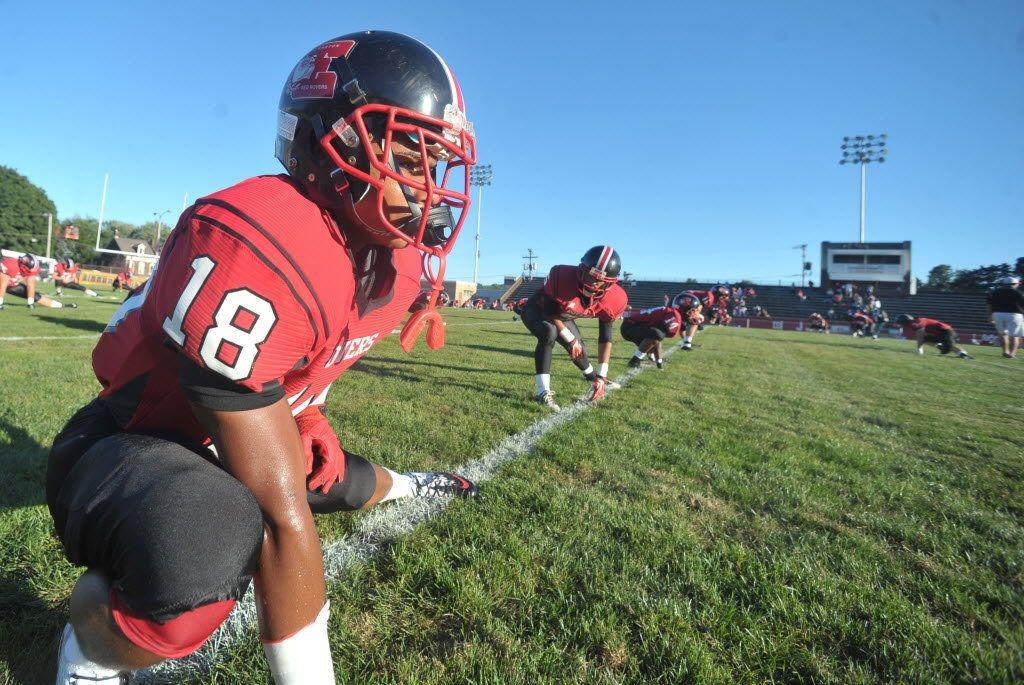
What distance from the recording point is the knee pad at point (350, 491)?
83.5 inches

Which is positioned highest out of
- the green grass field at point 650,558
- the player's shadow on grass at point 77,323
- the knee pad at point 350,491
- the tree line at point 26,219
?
the tree line at point 26,219

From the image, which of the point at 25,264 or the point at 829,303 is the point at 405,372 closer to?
the point at 25,264

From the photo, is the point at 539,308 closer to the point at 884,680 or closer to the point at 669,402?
the point at 669,402

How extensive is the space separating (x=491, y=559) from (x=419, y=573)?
0.99 ft

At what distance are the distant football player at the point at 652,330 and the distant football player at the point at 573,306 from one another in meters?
2.87

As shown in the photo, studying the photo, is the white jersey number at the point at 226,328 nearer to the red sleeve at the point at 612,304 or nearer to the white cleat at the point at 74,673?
the white cleat at the point at 74,673

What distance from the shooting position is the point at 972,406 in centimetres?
730

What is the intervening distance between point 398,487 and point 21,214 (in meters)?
77.6

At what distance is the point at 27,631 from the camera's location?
168 centimetres

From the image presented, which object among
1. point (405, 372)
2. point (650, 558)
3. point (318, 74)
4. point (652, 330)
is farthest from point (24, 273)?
point (650, 558)

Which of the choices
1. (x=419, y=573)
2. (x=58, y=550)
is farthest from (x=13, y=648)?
(x=419, y=573)

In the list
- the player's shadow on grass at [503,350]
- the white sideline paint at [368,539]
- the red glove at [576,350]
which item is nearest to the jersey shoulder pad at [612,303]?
the red glove at [576,350]

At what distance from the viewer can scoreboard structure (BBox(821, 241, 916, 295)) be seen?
164ft

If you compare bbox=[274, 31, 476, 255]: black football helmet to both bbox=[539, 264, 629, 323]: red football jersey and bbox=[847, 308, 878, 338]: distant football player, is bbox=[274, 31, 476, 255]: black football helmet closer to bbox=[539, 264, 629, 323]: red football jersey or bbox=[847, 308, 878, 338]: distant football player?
bbox=[539, 264, 629, 323]: red football jersey
